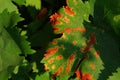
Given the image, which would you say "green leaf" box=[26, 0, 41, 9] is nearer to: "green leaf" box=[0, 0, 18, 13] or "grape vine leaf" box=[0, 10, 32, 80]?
"green leaf" box=[0, 0, 18, 13]

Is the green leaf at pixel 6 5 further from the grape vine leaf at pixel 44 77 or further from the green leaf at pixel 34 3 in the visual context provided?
the grape vine leaf at pixel 44 77

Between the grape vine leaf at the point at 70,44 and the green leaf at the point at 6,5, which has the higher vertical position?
the green leaf at the point at 6,5

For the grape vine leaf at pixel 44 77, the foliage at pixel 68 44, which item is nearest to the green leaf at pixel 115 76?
the foliage at pixel 68 44

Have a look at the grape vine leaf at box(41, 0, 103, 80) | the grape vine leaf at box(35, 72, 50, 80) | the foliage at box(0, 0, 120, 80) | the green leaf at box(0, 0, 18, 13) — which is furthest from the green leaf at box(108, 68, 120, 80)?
the green leaf at box(0, 0, 18, 13)

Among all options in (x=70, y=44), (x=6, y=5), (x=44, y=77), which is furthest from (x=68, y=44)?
(x=6, y=5)

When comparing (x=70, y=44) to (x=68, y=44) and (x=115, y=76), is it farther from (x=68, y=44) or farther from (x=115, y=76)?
(x=115, y=76)

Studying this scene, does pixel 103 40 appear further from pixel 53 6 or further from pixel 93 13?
pixel 53 6

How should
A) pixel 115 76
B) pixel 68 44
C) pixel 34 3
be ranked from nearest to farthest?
1. pixel 115 76
2. pixel 68 44
3. pixel 34 3

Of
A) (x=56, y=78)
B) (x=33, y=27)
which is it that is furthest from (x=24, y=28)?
(x=56, y=78)
